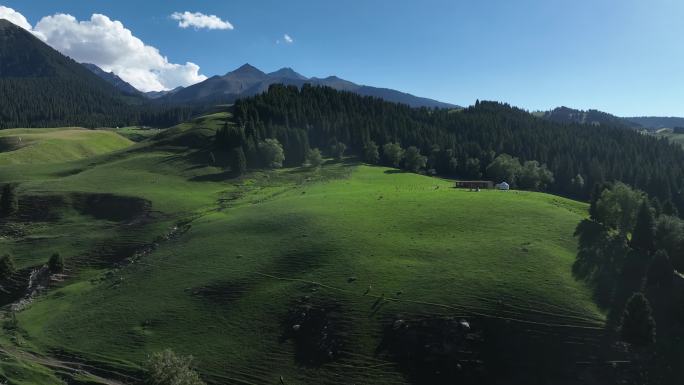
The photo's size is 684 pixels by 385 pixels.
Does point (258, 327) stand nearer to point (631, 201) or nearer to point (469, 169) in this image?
point (631, 201)

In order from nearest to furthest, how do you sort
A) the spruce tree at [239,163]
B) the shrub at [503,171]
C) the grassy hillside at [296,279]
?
1. the grassy hillside at [296,279]
2. the spruce tree at [239,163]
3. the shrub at [503,171]

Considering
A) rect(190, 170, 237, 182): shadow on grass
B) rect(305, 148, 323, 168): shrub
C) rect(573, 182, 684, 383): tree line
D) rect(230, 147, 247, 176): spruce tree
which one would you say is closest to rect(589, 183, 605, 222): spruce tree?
rect(573, 182, 684, 383): tree line

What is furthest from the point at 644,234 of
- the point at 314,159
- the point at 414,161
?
the point at 314,159

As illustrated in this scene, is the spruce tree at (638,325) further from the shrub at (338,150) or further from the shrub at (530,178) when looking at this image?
the shrub at (338,150)

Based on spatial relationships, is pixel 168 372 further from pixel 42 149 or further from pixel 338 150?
pixel 42 149

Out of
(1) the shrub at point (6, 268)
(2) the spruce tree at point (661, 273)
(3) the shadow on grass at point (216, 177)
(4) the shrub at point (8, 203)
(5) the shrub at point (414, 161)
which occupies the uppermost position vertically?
(5) the shrub at point (414, 161)

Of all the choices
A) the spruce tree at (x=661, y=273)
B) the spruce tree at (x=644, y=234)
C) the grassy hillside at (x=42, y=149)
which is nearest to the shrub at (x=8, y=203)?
the grassy hillside at (x=42, y=149)

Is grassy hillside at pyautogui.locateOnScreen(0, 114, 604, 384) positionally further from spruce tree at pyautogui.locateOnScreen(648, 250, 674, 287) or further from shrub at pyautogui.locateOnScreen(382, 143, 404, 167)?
shrub at pyautogui.locateOnScreen(382, 143, 404, 167)
